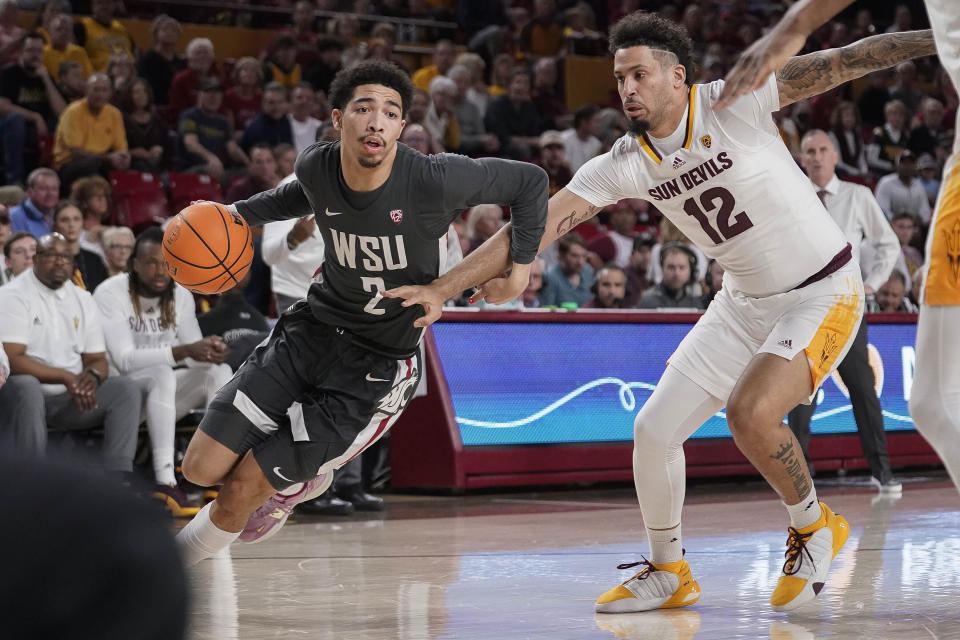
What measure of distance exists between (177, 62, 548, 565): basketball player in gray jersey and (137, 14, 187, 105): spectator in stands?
9227 millimetres

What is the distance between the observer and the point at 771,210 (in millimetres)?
4789

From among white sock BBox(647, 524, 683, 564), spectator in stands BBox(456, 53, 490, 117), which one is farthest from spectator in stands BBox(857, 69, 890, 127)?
white sock BBox(647, 524, 683, 564)

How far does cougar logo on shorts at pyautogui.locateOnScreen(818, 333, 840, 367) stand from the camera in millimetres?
4672

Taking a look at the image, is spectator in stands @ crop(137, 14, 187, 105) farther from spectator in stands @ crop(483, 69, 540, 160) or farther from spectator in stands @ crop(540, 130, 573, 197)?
spectator in stands @ crop(540, 130, 573, 197)

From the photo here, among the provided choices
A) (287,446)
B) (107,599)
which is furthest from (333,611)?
(107,599)

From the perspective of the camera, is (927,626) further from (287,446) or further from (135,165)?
(135,165)

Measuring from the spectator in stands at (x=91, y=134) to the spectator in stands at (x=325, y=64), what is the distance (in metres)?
2.95

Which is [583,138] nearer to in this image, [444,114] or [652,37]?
[444,114]

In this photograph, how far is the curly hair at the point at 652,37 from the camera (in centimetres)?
485

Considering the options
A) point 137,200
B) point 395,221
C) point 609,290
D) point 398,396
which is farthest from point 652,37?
point 137,200

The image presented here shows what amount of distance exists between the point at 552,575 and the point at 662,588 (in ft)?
2.67

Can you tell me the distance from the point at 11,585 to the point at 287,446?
3.67 m

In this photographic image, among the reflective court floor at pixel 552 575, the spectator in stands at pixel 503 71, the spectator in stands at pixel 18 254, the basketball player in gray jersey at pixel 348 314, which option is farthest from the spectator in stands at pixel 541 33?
the basketball player in gray jersey at pixel 348 314

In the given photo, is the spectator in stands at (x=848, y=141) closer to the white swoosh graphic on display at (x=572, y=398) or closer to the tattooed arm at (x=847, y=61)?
the white swoosh graphic on display at (x=572, y=398)
